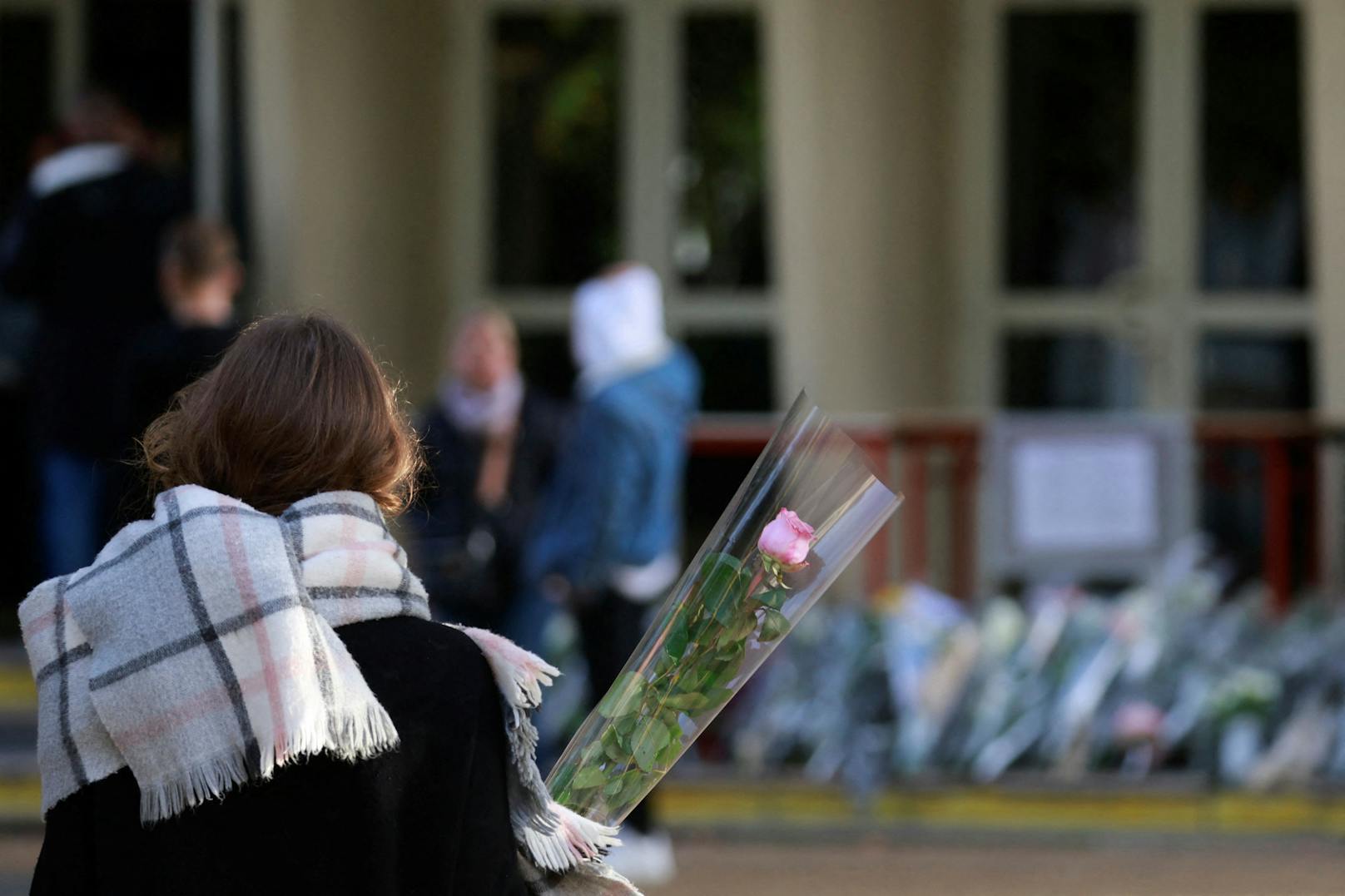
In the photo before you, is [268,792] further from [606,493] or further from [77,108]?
[77,108]

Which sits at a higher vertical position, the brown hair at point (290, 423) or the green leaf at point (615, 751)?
the brown hair at point (290, 423)

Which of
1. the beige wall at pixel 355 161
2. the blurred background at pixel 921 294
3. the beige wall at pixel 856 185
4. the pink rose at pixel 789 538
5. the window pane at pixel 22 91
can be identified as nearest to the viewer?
the pink rose at pixel 789 538

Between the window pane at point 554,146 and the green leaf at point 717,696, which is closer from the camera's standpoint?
the green leaf at point 717,696

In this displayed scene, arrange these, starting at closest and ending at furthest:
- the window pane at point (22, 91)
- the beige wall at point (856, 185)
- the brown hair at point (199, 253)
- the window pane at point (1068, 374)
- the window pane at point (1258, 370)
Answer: the brown hair at point (199, 253) → the beige wall at point (856, 185) → the window pane at point (1258, 370) → the window pane at point (1068, 374) → the window pane at point (22, 91)

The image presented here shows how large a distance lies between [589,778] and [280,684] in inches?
18.9

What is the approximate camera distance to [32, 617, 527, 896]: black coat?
2.04m

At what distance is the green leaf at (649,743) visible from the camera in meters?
2.33

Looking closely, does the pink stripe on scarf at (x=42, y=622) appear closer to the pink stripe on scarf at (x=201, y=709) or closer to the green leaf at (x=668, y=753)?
the pink stripe on scarf at (x=201, y=709)

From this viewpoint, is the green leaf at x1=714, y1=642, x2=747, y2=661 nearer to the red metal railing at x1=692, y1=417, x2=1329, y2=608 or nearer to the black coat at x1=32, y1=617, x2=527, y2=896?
the black coat at x1=32, y1=617, x2=527, y2=896

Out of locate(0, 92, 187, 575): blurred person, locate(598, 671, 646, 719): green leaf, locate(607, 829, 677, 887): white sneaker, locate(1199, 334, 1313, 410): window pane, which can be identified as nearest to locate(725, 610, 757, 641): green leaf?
locate(598, 671, 646, 719): green leaf

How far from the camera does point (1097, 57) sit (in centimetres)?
910

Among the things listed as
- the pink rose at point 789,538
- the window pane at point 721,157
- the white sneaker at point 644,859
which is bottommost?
the white sneaker at point 644,859

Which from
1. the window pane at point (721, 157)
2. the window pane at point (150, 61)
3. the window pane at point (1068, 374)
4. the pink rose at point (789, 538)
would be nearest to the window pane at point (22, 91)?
the window pane at point (150, 61)

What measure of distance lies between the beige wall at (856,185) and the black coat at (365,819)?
6.66 meters
